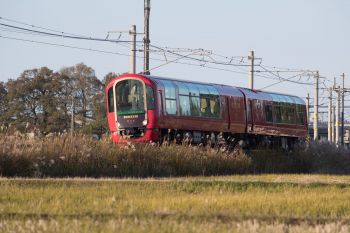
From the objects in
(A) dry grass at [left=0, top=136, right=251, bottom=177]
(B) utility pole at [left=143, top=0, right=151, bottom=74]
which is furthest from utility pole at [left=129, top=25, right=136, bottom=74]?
(A) dry grass at [left=0, top=136, right=251, bottom=177]

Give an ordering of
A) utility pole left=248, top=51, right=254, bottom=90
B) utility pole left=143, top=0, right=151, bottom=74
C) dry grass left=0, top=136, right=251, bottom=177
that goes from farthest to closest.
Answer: utility pole left=248, top=51, right=254, bottom=90 < utility pole left=143, top=0, right=151, bottom=74 < dry grass left=0, top=136, right=251, bottom=177

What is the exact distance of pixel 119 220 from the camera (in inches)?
310

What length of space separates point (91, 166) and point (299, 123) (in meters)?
18.6

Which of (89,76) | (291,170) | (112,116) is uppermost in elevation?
(89,76)

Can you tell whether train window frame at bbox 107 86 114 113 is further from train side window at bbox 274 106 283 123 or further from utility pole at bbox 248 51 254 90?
utility pole at bbox 248 51 254 90

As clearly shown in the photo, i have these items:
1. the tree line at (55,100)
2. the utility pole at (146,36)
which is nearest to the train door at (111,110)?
the utility pole at (146,36)

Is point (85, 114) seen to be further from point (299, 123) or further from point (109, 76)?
point (299, 123)

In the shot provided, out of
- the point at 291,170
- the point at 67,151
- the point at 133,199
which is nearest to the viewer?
the point at 133,199

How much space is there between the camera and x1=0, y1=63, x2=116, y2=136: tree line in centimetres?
6278

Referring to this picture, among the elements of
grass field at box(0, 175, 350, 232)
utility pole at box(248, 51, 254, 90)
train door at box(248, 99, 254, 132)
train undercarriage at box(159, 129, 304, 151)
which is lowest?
grass field at box(0, 175, 350, 232)

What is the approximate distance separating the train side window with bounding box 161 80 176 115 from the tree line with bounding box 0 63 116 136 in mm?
35632

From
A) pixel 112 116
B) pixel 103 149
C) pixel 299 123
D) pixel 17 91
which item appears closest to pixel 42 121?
pixel 17 91

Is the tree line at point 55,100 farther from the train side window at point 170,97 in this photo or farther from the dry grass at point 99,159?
the dry grass at point 99,159

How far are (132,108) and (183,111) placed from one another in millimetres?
1956
